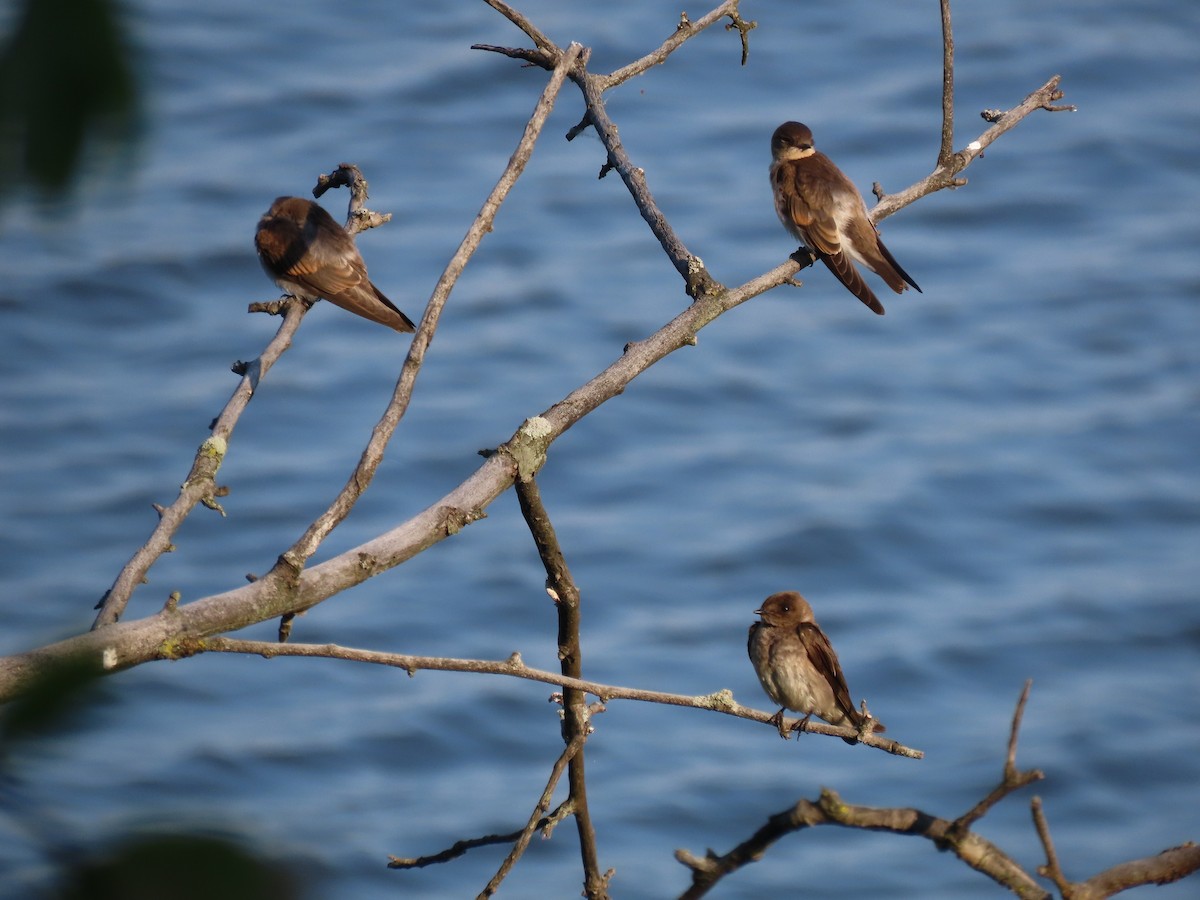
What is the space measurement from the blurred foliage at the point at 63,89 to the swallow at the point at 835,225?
6.29 meters

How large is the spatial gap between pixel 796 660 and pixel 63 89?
5388mm

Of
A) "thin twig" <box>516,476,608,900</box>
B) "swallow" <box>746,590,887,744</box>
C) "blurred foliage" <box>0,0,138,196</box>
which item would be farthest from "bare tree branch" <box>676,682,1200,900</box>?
"swallow" <box>746,590,887,744</box>

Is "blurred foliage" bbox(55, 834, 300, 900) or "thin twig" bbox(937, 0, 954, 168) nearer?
"blurred foliage" bbox(55, 834, 300, 900)

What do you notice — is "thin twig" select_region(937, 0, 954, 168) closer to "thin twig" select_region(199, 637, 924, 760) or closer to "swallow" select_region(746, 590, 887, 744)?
"thin twig" select_region(199, 637, 924, 760)

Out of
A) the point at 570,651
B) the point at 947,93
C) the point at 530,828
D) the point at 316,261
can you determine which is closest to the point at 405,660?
the point at 530,828

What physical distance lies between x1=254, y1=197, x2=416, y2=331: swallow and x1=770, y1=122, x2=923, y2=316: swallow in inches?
78.1

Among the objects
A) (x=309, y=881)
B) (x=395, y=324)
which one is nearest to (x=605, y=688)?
→ (x=309, y=881)

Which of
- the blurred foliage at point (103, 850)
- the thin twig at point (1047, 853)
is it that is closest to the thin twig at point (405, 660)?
the thin twig at point (1047, 853)

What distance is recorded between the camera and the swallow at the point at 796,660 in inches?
236

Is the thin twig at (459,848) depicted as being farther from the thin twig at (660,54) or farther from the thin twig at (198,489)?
Result: the thin twig at (660,54)

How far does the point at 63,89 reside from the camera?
0.93m

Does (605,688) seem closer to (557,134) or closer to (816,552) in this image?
(816,552)

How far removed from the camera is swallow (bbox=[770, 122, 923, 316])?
7.30 m

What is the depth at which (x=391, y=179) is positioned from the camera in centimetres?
1741
